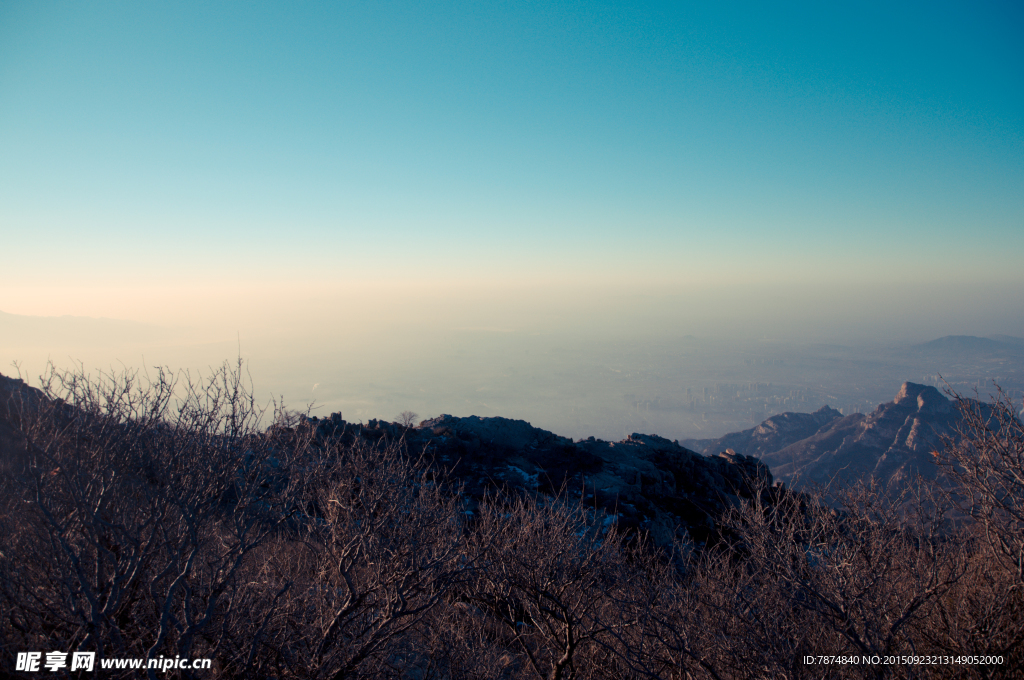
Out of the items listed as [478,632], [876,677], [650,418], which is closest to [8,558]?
[478,632]

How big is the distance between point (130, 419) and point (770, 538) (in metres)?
11.8

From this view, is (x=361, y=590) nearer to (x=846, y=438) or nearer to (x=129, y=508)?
(x=129, y=508)

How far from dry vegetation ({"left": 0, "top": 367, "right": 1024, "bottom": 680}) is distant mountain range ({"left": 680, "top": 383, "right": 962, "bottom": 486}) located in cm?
5242

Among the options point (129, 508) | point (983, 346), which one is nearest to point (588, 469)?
point (129, 508)

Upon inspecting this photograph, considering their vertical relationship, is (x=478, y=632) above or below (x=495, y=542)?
below

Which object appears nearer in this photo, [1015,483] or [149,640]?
[149,640]

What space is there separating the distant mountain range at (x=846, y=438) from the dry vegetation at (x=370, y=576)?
5242cm

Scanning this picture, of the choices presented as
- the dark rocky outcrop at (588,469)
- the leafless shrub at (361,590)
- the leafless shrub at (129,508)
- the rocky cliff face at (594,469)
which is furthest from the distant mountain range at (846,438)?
the leafless shrub at (129,508)

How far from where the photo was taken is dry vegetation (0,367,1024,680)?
6211 millimetres

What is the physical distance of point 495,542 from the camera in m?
11.4

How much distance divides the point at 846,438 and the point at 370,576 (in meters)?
86.2

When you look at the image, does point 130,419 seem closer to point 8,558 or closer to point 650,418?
point 8,558

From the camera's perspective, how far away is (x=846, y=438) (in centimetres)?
7119

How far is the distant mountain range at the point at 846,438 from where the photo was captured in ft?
198
